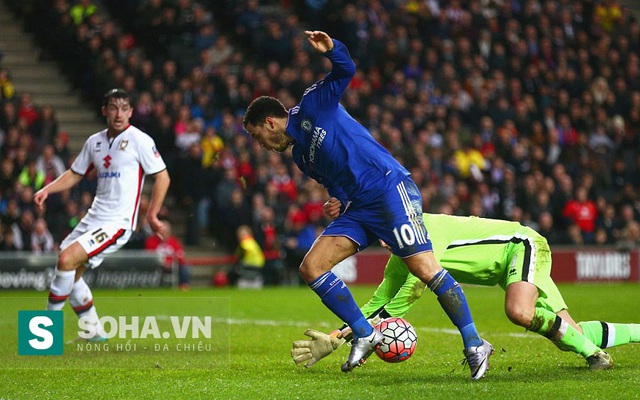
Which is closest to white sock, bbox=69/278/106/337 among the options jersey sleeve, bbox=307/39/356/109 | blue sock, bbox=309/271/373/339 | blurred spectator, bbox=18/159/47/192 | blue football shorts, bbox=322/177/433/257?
blue sock, bbox=309/271/373/339

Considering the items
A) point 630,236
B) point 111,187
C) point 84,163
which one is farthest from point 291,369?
point 630,236

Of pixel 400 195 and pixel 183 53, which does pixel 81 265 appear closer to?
pixel 400 195

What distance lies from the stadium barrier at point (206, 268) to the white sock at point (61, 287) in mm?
9537

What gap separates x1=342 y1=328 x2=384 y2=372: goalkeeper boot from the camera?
7.90 m

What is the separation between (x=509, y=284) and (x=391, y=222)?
1067 mm

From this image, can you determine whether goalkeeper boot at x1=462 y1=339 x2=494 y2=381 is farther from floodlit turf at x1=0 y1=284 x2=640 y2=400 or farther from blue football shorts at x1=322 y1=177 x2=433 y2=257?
blue football shorts at x1=322 y1=177 x2=433 y2=257

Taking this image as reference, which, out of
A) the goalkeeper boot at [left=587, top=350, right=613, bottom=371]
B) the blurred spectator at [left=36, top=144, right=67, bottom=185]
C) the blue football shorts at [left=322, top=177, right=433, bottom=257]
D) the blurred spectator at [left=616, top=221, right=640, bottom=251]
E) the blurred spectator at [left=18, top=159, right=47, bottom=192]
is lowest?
the blurred spectator at [left=616, top=221, right=640, bottom=251]

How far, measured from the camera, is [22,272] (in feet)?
65.4

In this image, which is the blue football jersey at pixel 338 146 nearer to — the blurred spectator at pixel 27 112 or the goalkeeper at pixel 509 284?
the goalkeeper at pixel 509 284

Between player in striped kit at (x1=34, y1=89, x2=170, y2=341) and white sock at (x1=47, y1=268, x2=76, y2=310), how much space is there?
0.02m

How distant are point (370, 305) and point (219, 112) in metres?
14.7

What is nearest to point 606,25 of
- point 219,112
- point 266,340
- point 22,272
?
point 219,112

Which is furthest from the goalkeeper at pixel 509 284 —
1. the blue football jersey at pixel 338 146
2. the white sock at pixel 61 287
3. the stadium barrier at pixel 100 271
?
the stadium barrier at pixel 100 271

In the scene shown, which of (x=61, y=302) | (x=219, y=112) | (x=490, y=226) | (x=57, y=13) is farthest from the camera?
(x=57, y=13)
